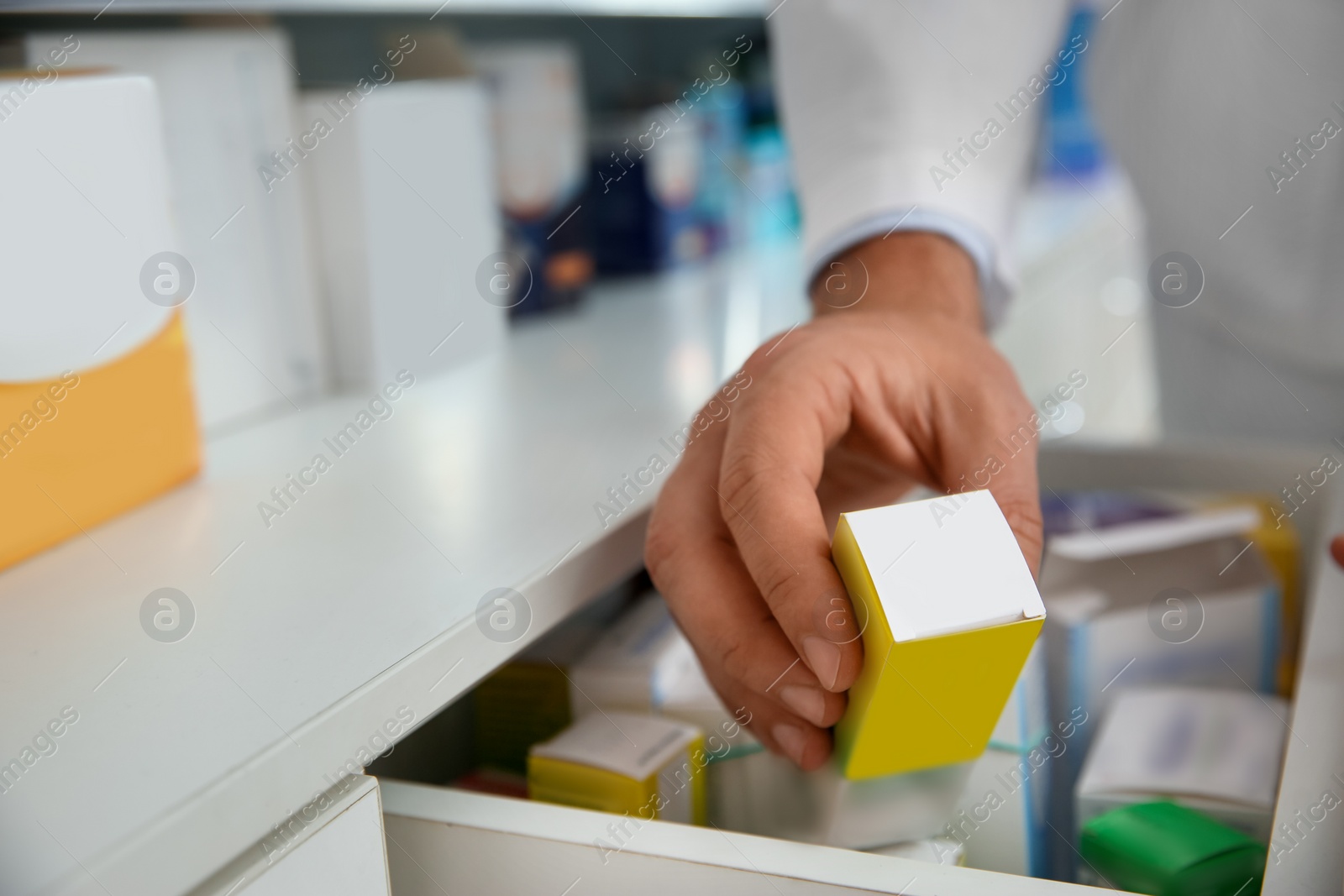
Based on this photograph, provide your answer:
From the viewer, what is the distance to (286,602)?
0.45m

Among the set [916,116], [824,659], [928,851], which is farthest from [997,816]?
[916,116]

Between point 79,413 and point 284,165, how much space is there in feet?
0.99

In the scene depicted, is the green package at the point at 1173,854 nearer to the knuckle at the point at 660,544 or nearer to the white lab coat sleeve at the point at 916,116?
the knuckle at the point at 660,544

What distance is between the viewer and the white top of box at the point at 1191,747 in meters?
0.51

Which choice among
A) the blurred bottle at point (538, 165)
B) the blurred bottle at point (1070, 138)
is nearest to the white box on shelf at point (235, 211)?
the blurred bottle at point (538, 165)

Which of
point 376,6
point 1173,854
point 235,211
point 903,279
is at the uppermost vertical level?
point 376,6

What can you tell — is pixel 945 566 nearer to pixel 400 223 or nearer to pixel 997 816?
pixel 997 816

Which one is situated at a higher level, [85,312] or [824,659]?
[85,312]

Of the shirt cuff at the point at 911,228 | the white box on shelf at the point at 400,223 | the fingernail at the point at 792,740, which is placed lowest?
the fingernail at the point at 792,740

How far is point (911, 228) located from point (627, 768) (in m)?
0.38

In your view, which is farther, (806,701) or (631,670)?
(631,670)

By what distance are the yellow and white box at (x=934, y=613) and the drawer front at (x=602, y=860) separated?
54 mm

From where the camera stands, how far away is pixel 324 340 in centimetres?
80

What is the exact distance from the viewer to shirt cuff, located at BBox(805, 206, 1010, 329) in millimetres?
668
